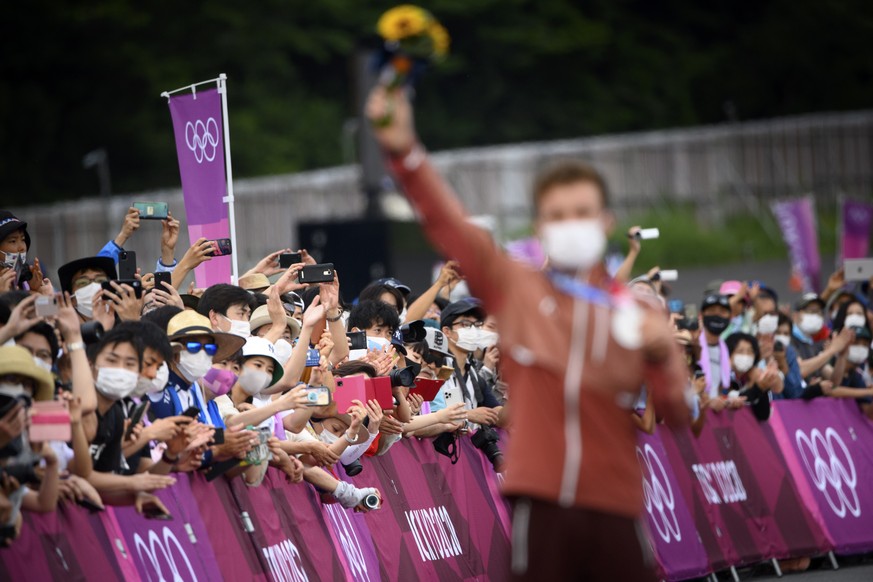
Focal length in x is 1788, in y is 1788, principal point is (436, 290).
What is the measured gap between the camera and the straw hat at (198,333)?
363 inches

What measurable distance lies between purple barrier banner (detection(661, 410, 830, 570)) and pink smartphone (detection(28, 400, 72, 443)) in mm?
7642

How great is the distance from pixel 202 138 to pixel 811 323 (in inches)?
311

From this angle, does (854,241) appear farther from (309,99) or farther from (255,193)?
(309,99)

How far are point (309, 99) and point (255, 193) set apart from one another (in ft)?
A: 37.8

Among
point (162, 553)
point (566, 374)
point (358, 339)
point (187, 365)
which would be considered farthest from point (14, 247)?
point (566, 374)

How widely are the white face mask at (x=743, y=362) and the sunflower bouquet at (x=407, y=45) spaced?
997cm

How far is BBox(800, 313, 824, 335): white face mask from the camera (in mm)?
18016

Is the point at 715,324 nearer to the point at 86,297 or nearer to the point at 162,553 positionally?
the point at 86,297

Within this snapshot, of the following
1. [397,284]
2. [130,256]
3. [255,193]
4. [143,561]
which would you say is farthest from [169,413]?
[255,193]

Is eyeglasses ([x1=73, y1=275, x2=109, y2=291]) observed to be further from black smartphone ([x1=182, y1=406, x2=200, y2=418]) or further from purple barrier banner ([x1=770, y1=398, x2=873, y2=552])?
purple barrier banner ([x1=770, y1=398, x2=873, y2=552])

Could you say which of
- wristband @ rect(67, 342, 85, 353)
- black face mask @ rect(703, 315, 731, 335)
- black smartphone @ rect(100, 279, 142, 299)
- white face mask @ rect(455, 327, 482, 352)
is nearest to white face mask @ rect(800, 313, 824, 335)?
black face mask @ rect(703, 315, 731, 335)

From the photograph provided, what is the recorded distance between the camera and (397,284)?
13.0 meters

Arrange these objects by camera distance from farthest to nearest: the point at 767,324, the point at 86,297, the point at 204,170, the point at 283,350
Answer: the point at 767,324 < the point at 204,170 < the point at 283,350 < the point at 86,297

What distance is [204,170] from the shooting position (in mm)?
12430
